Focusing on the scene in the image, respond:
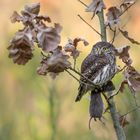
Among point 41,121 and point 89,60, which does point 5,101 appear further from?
point 89,60

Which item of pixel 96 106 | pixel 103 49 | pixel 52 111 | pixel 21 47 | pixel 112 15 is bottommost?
pixel 96 106

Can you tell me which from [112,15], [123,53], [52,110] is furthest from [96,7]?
[52,110]

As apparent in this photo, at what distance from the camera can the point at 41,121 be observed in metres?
9.66

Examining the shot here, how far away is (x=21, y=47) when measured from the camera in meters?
3.28

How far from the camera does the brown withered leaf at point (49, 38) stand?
3.23 m

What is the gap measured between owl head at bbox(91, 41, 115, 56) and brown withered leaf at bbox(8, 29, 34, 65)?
1.69 ft

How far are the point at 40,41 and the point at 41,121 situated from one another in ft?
21.2

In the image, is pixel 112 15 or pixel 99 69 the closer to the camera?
pixel 112 15

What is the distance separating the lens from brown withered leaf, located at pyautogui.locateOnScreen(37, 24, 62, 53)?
3230 mm

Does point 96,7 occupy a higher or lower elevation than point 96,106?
higher

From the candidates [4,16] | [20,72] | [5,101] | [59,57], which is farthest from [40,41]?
[4,16]

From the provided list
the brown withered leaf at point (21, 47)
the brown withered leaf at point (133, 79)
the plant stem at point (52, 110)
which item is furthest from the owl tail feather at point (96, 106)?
the plant stem at point (52, 110)

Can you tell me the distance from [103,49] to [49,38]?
0.60m

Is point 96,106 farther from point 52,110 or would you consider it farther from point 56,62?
point 52,110
